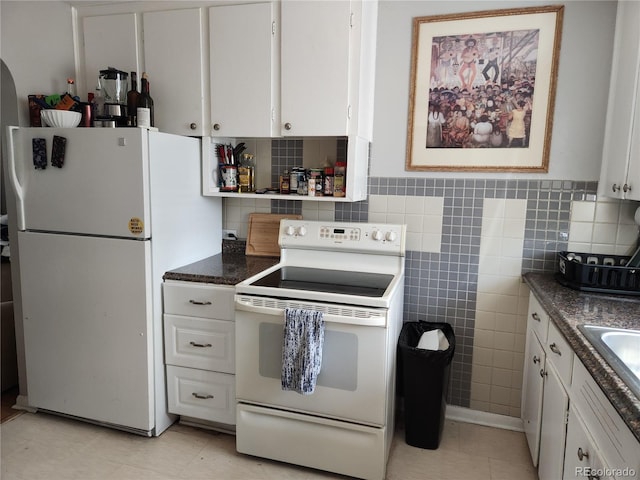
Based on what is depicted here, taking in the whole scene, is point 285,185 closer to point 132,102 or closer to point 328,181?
point 328,181

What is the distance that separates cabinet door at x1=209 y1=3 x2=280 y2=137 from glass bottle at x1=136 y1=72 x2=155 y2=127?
0.33 m

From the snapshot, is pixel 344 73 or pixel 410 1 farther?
pixel 410 1

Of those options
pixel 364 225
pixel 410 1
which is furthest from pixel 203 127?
pixel 410 1

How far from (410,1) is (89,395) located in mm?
2662

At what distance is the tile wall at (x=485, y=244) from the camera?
2285 mm

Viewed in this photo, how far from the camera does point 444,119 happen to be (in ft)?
7.86

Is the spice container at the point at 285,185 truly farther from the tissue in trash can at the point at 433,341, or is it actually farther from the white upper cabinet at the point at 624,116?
the white upper cabinet at the point at 624,116

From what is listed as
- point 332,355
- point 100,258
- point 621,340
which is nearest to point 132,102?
point 100,258

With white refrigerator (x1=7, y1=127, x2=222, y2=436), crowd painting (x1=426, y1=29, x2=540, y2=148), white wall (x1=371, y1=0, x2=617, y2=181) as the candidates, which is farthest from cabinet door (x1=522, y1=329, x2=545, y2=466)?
white refrigerator (x1=7, y1=127, x2=222, y2=436)

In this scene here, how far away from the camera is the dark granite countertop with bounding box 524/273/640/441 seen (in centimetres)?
106

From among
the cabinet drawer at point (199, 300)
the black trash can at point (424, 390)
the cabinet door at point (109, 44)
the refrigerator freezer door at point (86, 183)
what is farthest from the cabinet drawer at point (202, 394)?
the cabinet door at point (109, 44)

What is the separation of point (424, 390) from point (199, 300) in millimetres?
1207

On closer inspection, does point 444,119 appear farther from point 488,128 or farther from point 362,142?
point 362,142

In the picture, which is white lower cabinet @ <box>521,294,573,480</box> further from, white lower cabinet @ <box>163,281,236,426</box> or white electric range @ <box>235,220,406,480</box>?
white lower cabinet @ <box>163,281,236,426</box>
